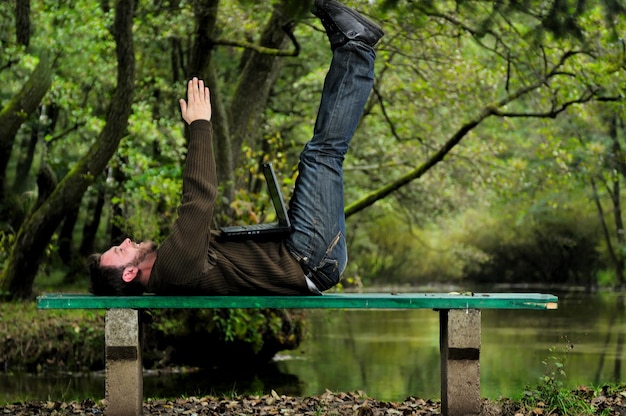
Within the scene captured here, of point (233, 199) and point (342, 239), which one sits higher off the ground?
point (233, 199)

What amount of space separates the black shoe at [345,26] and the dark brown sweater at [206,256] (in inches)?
37.6

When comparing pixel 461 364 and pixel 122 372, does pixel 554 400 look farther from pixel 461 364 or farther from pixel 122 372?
pixel 122 372

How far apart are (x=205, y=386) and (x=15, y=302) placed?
6288mm

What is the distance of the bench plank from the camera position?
17.0 feet

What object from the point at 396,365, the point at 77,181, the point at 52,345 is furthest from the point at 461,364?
the point at 77,181

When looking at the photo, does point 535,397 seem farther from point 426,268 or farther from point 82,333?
point 426,268

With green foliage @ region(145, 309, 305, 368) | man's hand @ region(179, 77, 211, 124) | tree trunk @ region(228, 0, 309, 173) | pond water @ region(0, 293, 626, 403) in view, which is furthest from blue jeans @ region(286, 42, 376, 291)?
tree trunk @ region(228, 0, 309, 173)

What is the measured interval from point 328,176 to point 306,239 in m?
0.40

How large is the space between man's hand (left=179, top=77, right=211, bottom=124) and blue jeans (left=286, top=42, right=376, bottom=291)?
66cm

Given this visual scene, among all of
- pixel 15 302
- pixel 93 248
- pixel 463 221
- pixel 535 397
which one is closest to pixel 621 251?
pixel 463 221

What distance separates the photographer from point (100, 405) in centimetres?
667

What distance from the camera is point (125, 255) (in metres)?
5.43

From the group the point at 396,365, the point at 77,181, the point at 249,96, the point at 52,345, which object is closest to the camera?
the point at 52,345

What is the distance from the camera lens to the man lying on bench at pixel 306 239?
534cm
